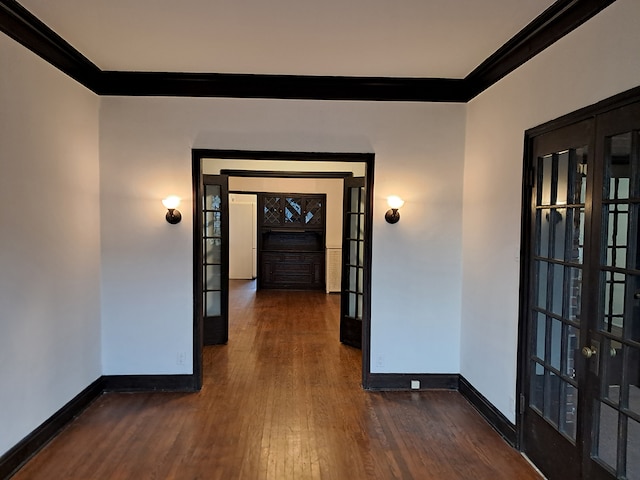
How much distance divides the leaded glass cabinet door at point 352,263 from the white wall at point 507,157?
164 cm

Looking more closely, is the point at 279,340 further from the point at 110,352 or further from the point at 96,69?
the point at 96,69

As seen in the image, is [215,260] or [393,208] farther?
[215,260]

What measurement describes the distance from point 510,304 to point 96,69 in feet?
12.3

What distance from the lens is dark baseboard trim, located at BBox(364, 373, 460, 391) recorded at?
4047mm

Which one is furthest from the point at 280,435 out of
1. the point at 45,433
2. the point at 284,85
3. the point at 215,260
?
the point at 284,85

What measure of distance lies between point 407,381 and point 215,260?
2.75m

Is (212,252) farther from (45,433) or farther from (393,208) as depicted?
(45,433)

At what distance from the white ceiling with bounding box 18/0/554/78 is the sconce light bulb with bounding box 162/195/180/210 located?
1.08 metres

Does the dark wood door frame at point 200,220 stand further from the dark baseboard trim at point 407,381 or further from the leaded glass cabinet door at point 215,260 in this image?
the leaded glass cabinet door at point 215,260

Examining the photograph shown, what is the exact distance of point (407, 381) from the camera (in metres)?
4.06

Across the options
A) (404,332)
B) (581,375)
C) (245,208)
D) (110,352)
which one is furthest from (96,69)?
(245,208)

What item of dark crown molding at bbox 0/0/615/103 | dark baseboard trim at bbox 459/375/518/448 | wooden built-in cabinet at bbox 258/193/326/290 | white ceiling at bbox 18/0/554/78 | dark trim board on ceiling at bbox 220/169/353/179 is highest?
white ceiling at bbox 18/0/554/78

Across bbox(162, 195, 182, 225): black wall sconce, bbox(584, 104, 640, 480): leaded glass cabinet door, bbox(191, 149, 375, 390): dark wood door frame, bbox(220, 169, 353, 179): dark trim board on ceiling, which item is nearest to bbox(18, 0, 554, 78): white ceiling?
bbox(191, 149, 375, 390): dark wood door frame

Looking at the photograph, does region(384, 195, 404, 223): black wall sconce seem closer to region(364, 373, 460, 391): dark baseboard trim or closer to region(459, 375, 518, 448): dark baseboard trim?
region(364, 373, 460, 391): dark baseboard trim
